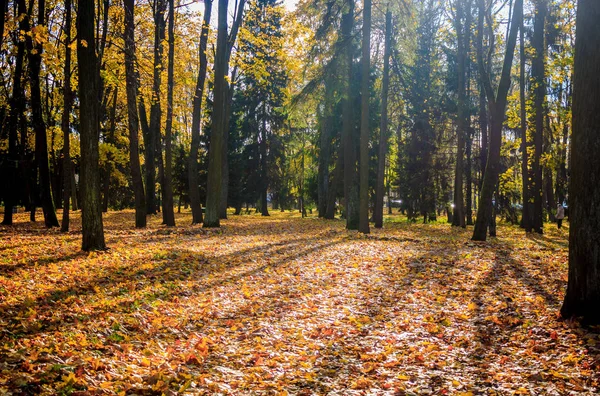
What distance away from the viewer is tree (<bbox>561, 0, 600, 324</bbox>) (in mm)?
4910

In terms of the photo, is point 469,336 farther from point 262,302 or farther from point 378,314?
point 262,302

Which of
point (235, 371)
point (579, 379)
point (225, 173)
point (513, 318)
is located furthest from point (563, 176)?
point (235, 371)

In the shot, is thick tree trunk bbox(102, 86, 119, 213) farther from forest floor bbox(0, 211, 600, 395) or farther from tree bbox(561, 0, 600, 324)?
tree bbox(561, 0, 600, 324)

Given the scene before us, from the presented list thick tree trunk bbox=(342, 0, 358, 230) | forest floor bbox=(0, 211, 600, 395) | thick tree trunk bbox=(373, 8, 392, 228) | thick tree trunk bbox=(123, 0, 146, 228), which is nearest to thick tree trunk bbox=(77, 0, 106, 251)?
forest floor bbox=(0, 211, 600, 395)

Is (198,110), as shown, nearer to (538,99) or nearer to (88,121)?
(88,121)

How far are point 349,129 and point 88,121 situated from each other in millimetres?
10573

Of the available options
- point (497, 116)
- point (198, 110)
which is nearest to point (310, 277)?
point (497, 116)

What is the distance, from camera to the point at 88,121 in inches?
358

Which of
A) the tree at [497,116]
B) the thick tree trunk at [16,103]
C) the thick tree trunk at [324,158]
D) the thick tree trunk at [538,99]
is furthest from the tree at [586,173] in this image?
the thick tree trunk at [324,158]

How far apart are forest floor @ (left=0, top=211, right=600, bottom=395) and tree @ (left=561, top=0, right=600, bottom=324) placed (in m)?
0.47

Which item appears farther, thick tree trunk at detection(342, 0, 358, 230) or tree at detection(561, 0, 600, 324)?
thick tree trunk at detection(342, 0, 358, 230)

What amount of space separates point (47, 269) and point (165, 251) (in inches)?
124

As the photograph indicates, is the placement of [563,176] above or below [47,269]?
above

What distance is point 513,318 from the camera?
570cm
